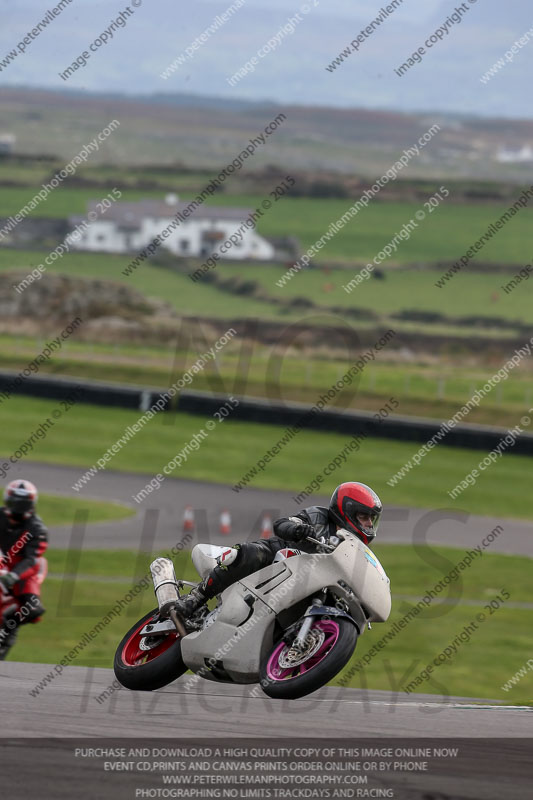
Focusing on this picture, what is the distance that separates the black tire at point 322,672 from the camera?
6.19 m

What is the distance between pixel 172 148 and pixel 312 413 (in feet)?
401

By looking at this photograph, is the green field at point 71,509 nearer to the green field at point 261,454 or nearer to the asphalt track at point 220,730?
the green field at point 261,454

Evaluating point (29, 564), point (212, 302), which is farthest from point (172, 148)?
point (29, 564)

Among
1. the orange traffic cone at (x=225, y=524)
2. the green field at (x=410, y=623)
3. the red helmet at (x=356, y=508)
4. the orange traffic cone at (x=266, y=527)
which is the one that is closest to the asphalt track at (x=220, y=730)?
the red helmet at (x=356, y=508)

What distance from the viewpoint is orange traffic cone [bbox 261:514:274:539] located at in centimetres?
2042

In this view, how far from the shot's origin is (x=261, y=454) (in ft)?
93.9

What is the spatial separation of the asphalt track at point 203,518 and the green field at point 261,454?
715 millimetres

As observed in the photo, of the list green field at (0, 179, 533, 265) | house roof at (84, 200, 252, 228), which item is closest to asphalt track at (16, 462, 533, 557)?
green field at (0, 179, 533, 265)

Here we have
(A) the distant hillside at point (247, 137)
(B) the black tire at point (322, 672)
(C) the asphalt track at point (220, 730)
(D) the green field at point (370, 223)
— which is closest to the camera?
(C) the asphalt track at point (220, 730)

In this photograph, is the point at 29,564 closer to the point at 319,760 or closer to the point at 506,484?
the point at 319,760

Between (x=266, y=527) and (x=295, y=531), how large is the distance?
1420 cm

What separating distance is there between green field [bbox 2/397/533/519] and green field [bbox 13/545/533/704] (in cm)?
495

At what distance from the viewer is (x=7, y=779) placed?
4551 millimetres

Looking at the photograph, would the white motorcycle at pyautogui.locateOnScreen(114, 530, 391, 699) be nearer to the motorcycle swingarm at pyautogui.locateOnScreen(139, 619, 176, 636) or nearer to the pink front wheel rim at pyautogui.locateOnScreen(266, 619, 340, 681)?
the pink front wheel rim at pyautogui.locateOnScreen(266, 619, 340, 681)
